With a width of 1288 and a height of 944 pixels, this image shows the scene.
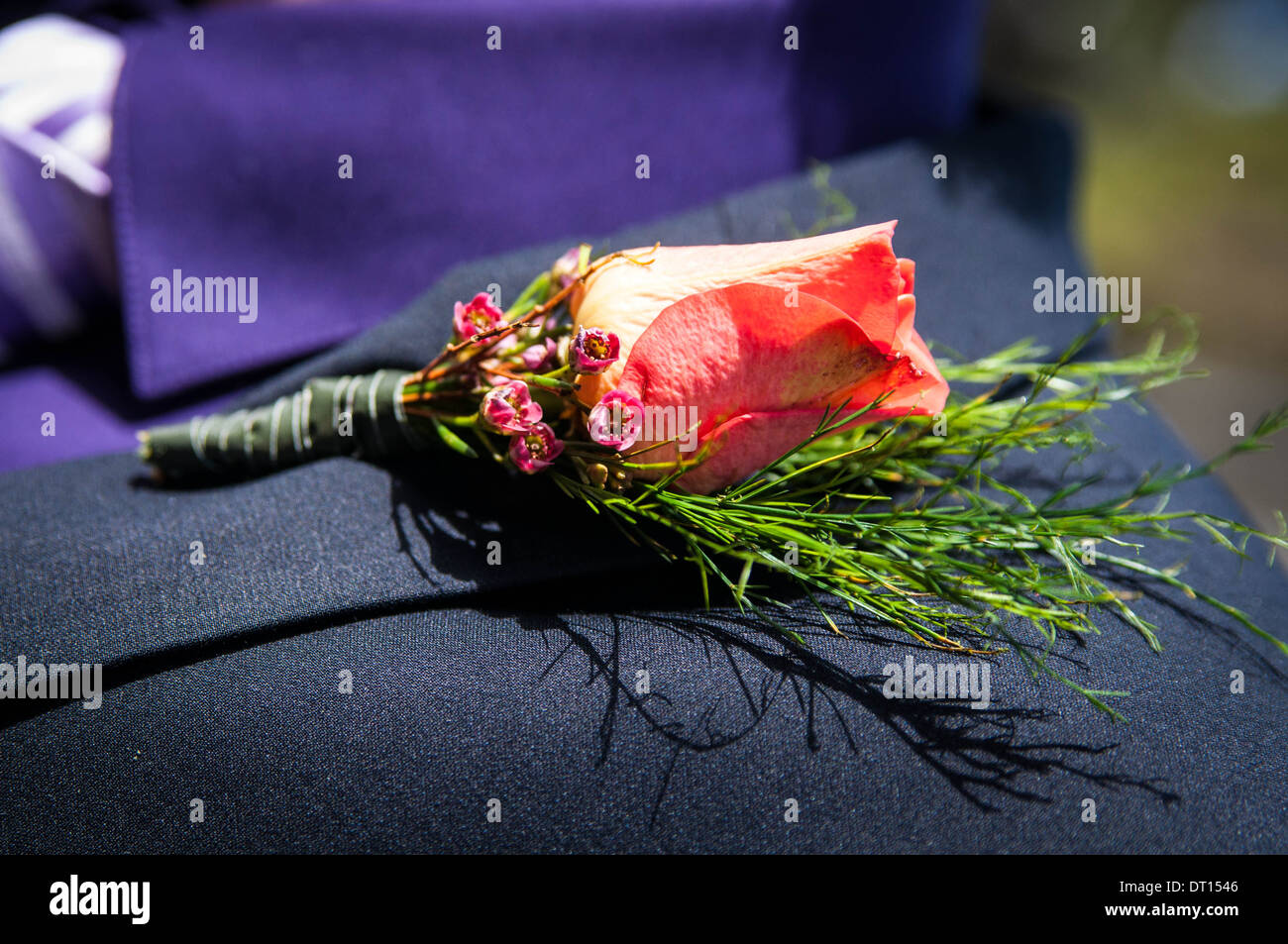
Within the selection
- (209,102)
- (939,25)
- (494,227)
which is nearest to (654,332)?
(494,227)

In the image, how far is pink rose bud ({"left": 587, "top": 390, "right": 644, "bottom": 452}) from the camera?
15.6 inches

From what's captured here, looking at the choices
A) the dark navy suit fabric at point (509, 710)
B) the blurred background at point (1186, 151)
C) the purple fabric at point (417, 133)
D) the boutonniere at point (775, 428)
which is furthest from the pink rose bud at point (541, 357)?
the blurred background at point (1186, 151)

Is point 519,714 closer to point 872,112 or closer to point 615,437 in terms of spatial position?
point 615,437

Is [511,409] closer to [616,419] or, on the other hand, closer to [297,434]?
[616,419]

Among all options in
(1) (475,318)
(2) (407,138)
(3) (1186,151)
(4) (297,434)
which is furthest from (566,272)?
(3) (1186,151)

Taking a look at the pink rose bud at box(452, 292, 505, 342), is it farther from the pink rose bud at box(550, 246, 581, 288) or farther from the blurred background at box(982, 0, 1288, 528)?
the blurred background at box(982, 0, 1288, 528)

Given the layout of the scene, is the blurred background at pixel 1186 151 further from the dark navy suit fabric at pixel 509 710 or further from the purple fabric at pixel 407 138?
the dark navy suit fabric at pixel 509 710

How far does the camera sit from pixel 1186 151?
1.78 meters

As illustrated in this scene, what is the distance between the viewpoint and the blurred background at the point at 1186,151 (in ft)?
5.37

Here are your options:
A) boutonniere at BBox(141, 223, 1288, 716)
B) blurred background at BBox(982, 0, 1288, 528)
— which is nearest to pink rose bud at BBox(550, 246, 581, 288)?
boutonniere at BBox(141, 223, 1288, 716)

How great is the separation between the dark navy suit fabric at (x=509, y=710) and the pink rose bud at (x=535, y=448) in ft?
0.33

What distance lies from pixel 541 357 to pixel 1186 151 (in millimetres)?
1875

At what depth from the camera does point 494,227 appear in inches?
31.0
